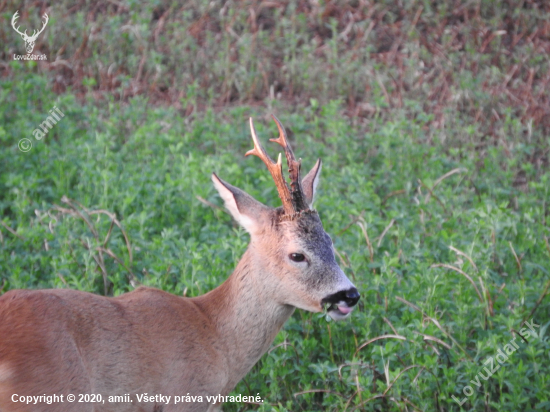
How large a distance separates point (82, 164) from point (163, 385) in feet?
11.0

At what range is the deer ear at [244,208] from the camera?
13.7ft

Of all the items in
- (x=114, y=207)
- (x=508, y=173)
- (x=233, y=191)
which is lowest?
(x=508, y=173)

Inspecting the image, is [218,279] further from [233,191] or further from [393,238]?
[393,238]

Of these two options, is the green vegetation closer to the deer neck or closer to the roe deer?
the deer neck

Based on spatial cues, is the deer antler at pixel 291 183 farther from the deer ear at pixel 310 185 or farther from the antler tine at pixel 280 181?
the deer ear at pixel 310 185

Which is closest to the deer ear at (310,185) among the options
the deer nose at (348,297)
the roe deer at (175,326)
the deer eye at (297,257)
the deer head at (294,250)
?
the roe deer at (175,326)

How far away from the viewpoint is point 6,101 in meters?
7.70

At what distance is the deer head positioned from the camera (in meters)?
3.94

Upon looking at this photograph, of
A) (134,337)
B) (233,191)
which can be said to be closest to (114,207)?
(233,191)

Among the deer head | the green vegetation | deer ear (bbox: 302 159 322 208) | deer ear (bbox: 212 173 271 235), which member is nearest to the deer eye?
the deer head

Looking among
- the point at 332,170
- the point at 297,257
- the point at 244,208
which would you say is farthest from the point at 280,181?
the point at 332,170

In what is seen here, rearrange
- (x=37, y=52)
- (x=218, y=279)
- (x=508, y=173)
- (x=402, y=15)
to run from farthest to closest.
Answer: (x=402, y=15) < (x=37, y=52) < (x=508, y=173) < (x=218, y=279)

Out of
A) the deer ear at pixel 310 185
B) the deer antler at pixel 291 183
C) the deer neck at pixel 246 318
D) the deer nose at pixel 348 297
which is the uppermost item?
the deer antler at pixel 291 183

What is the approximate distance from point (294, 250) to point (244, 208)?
0.40 meters
